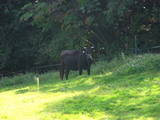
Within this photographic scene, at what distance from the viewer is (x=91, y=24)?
27.0 meters

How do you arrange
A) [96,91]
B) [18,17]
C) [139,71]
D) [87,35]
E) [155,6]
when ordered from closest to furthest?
[96,91] < [139,71] < [155,6] < [87,35] < [18,17]

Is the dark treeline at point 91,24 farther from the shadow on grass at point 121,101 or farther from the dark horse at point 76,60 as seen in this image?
the shadow on grass at point 121,101

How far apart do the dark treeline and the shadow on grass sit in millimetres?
10277

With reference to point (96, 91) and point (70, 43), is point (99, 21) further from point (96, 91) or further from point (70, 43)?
point (96, 91)

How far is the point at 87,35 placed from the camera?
92.5ft

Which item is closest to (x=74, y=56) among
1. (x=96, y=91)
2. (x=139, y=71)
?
(x=139, y=71)

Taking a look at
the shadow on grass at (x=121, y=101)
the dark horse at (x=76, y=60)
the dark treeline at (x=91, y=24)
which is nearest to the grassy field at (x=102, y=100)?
the shadow on grass at (x=121, y=101)

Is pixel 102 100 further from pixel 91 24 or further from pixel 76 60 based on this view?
pixel 91 24

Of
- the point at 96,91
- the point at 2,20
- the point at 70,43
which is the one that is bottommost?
the point at 96,91

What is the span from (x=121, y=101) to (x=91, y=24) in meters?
16.5

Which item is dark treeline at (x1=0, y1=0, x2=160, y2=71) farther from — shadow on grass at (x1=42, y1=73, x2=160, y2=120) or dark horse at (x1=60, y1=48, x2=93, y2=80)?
shadow on grass at (x1=42, y1=73, x2=160, y2=120)

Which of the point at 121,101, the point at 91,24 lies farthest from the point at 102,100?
the point at 91,24

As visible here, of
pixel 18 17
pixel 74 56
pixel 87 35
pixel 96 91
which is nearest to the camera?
pixel 96 91

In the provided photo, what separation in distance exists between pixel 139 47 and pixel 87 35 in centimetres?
368
